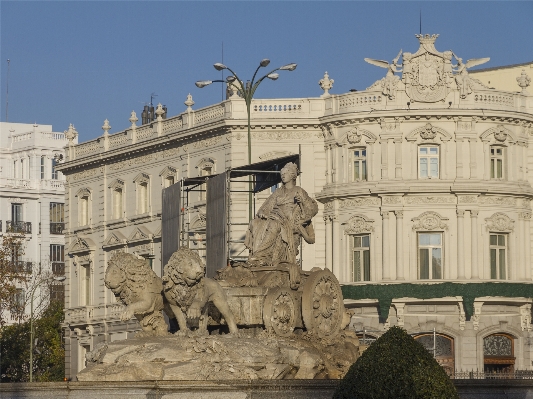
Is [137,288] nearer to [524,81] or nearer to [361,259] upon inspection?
[361,259]

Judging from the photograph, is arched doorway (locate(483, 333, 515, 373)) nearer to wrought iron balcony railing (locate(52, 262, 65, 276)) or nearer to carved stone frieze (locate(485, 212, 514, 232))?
carved stone frieze (locate(485, 212, 514, 232))

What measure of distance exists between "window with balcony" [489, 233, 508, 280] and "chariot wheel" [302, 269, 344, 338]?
37.5 metres

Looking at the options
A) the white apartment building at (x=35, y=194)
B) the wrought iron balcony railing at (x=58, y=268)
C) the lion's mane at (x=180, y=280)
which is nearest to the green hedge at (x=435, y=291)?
the white apartment building at (x=35, y=194)

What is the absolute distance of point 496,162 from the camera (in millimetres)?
60750

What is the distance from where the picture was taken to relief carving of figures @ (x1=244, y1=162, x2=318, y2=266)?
920 inches

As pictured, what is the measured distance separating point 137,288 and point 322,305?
119 inches

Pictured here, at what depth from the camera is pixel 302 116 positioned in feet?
201

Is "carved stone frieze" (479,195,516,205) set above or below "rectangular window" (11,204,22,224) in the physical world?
below

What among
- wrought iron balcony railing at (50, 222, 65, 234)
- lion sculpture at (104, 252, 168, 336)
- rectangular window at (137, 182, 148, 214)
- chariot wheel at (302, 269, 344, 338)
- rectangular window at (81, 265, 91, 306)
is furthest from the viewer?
wrought iron balcony railing at (50, 222, 65, 234)

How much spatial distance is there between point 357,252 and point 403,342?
43701 mm

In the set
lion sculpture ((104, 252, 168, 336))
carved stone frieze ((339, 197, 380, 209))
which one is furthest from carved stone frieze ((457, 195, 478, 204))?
lion sculpture ((104, 252, 168, 336))

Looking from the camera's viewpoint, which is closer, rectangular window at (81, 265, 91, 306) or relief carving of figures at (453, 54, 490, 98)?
relief carving of figures at (453, 54, 490, 98)

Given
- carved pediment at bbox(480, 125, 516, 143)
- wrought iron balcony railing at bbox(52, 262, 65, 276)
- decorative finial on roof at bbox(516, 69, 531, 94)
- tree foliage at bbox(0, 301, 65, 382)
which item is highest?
decorative finial on roof at bbox(516, 69, 531, 94)

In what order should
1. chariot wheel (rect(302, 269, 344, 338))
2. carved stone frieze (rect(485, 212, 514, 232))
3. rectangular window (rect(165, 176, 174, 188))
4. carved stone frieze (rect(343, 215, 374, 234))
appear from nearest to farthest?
chariot wheel (rect(302, 269, 344, 338)), carved stone frieze (rect(485, 212, 514, 232)), carved stone frieze (rect(343, 215, 374, 234)), rectangular window (rect(165, 176, 174, 188))
